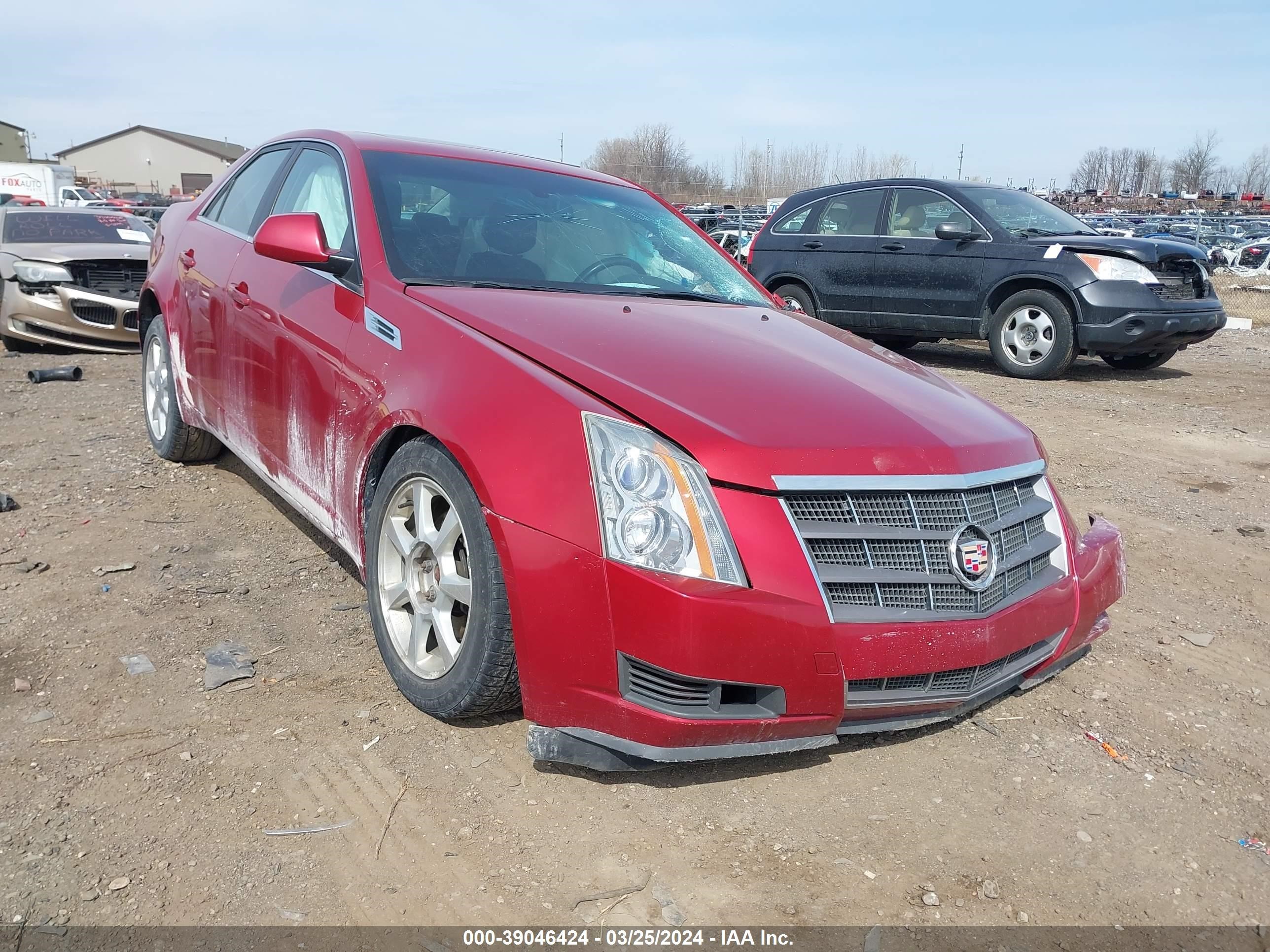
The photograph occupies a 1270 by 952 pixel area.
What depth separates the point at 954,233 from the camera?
29.1ft

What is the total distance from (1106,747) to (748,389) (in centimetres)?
142

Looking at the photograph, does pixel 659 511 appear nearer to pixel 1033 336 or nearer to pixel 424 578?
pixel 424 578

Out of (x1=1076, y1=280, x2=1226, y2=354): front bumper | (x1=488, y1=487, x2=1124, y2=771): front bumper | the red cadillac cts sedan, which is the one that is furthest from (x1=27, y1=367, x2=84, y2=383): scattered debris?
(x1=1076, y1=280, x2=1226, y2=354): front bumper

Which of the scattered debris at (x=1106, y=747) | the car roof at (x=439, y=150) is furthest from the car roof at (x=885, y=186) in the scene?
the scattered debris at (x=1106, y=747)

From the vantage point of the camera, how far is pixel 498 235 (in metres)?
3.37

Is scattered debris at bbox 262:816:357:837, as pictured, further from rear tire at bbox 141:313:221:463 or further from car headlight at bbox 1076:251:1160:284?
car headlight at bbox 1076:251:1160:284

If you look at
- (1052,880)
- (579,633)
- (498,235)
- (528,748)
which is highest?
(498,235)

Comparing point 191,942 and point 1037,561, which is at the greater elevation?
point 1037,561

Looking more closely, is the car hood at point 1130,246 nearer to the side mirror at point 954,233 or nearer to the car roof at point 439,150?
the side mirror at point 954,233

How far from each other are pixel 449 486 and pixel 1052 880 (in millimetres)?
1653

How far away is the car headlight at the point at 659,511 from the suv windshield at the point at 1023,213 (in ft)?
25.4

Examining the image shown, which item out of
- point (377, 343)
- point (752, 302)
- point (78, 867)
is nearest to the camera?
point (78, 867)

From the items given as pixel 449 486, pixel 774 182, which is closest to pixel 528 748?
pixel 449 486

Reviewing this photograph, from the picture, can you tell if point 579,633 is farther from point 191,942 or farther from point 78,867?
point 78,867
